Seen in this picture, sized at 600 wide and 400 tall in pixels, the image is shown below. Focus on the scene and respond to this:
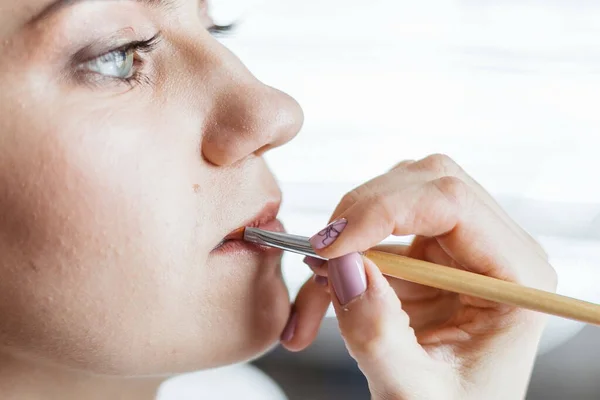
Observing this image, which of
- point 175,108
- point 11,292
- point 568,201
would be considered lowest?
point 568,201

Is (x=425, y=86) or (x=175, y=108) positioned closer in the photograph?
(x=175, y=108)

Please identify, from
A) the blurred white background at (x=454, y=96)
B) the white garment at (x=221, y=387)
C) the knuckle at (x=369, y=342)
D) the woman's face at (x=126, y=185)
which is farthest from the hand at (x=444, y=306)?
the white garment at (x=221, y=387)

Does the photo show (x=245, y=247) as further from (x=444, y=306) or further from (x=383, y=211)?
(x=444, y=306)

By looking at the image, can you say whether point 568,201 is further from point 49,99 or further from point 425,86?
point 49,99

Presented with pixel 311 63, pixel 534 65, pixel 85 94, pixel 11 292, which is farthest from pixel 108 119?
pixel 534 65

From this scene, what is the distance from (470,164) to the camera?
1.26m

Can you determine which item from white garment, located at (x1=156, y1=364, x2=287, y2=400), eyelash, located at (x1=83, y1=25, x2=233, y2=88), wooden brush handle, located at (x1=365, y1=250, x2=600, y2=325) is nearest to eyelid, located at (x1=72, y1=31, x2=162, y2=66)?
eyelash, located at (x1=83, y1=25, x2=233, y2=88)

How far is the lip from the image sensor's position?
72cm

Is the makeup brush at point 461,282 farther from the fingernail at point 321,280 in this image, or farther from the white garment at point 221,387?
the white garment at point 221,387

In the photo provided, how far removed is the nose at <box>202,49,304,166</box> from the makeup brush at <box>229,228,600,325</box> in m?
0.08

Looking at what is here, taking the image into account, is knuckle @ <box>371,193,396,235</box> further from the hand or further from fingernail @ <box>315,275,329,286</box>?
fingernail @ <box>315,275,329,286</box>

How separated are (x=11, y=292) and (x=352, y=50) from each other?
78 cm

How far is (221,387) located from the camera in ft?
4.44

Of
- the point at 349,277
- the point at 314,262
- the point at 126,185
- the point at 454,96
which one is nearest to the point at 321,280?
the point at 314,262
